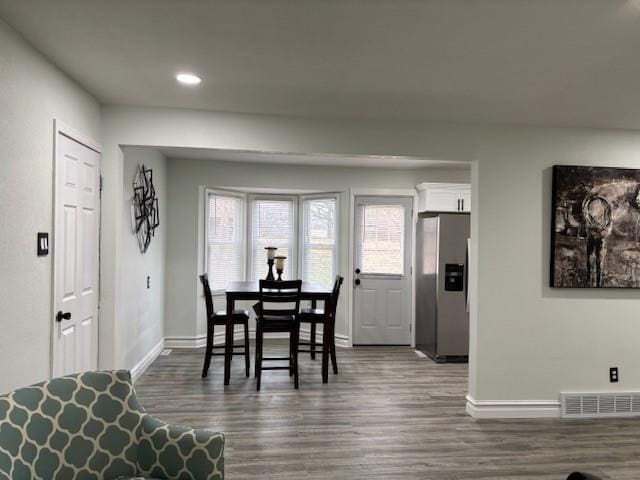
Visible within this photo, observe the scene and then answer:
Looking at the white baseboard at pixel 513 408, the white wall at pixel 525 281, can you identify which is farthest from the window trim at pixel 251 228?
the white baseboard at pixel 513 408

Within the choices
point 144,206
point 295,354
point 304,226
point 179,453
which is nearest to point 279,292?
point 295,354

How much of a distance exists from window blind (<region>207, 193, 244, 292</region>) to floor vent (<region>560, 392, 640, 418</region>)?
164 inches

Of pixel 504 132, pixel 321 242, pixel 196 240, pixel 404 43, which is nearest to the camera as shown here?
pixel 404 43

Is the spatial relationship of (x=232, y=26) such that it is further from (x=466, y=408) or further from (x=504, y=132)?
(x=466, y=408)

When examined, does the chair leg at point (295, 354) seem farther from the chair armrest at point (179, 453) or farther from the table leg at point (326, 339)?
the chair armrest at point (179, 453)

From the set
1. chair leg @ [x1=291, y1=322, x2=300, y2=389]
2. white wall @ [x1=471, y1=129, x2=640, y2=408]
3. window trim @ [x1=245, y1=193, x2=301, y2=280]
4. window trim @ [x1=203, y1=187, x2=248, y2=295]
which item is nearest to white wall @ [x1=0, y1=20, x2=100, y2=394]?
chair leg @ [x1=291, y1=322, x2=300, y2=389]

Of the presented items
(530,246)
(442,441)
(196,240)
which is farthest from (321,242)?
(442,441)

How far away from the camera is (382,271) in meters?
6.17

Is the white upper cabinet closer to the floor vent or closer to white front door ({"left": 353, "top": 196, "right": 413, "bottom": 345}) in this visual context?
white front door ({"left": 353, "top": 196, "right": 413, "bottom": 345})

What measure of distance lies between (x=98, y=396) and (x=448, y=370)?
13.3ft

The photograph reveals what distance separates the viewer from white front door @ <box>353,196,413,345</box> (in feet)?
20.2

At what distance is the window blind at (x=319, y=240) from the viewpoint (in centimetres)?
627

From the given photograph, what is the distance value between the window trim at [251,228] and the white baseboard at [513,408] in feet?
10.9

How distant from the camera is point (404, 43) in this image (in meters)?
2.18
